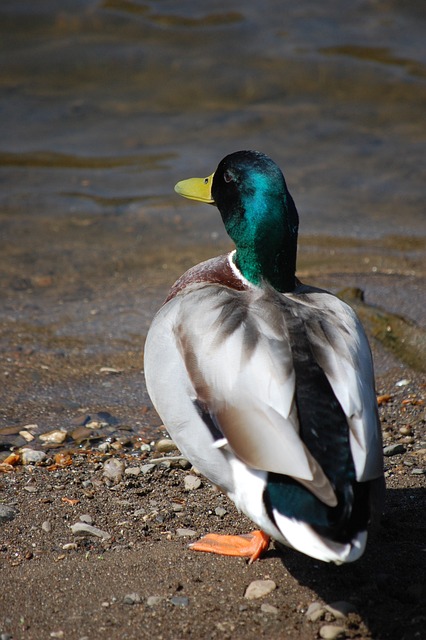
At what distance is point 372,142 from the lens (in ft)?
28.9

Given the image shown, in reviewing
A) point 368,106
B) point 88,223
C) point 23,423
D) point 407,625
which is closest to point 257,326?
point 407,625

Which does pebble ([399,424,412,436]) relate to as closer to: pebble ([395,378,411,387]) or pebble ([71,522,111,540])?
pebble ([395,378,411,387])

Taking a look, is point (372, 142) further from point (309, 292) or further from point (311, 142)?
point (309, 292)

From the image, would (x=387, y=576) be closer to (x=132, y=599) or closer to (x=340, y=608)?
(x=340, y=608)

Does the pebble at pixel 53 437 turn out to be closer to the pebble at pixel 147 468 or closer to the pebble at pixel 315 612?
the pebble at pixel 147 468

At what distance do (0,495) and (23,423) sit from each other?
751 millimetres

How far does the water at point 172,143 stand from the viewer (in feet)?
19.4

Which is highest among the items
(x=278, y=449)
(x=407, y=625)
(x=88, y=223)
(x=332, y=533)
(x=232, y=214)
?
(x=232, y=214)

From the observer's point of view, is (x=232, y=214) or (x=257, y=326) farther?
(x=232, y=214)

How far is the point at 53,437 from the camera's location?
4.01 m

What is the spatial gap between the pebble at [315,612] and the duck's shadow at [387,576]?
6 cm

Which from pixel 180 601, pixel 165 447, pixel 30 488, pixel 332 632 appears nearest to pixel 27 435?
pixel 30 488

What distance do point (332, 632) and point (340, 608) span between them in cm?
12

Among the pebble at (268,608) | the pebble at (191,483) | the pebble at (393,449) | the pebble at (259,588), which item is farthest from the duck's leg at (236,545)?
the pebble at (393,449)
